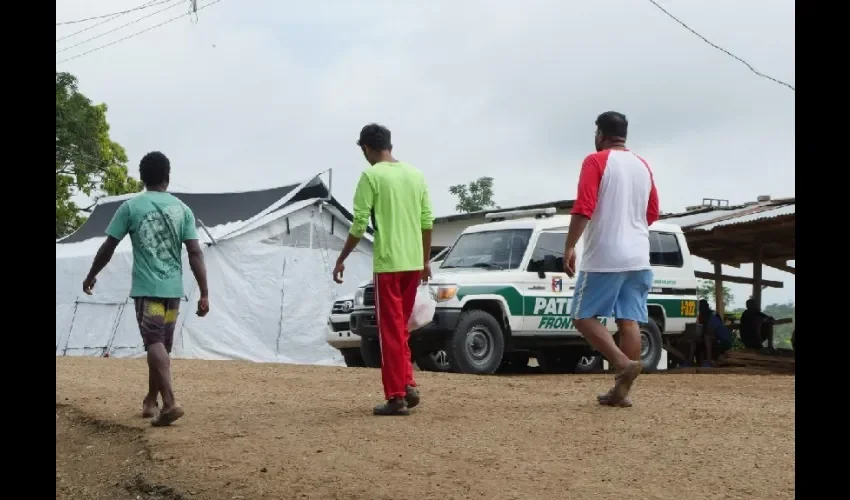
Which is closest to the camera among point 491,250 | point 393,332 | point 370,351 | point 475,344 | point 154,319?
point 154,319

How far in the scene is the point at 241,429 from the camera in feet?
21.0

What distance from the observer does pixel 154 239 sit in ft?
21.0

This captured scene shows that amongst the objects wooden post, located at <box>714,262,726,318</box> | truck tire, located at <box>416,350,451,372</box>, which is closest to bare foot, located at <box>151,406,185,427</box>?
truck tire, located at <box>416,350,451,372</box>

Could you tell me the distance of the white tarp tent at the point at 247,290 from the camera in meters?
18.2

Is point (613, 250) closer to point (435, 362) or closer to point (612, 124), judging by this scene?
point (612, 124)

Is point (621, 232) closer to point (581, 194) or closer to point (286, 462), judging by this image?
point (581, 194)

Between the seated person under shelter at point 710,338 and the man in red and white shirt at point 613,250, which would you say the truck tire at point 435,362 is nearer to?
the man in red and white shirt at point 613,250

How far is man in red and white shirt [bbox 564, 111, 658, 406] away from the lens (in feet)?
21.7

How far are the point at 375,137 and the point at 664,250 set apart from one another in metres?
8.06

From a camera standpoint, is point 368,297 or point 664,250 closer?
point 368,297

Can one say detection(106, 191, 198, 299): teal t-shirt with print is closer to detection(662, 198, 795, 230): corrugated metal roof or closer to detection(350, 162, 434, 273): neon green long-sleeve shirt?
detection(350, 162, 434, 273): neon green long-sleeve shirt

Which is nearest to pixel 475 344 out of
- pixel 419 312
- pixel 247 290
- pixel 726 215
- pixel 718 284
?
pixel 419 312
